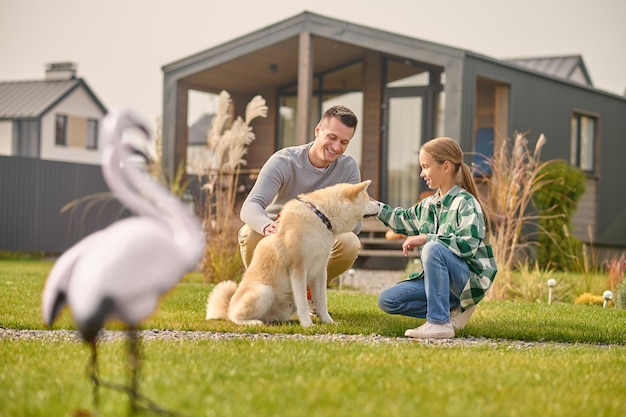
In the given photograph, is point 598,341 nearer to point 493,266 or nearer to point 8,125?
point 493,266

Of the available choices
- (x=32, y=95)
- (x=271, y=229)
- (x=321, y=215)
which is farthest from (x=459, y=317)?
(x=32, y=95)

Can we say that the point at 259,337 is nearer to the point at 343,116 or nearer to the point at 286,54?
the point at 343,116

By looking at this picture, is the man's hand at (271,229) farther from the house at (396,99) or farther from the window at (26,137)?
the window at (26,137)

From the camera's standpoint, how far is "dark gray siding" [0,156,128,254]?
18312mm

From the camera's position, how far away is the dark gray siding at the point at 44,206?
60.1 feet

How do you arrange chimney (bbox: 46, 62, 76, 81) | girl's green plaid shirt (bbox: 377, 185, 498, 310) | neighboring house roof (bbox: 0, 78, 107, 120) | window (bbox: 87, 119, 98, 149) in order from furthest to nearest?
window (bbox: 87, 119, 98, 149)
chimney (bbox: 46, 62, 76, 81)
neighboring house roof (bbox: 0, 78, 107, 120)
girl's green plaid shirt (bbox: 377, 185, 498, 310)

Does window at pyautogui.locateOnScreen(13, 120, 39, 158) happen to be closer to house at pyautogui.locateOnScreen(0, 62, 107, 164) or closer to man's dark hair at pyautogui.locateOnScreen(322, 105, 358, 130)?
house at pyautogui.locateOnScreen(0, 62, 107, 164)

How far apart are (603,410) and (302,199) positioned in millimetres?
2767

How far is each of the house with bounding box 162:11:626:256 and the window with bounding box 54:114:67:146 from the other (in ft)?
68.4

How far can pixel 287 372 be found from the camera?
12.2 feet

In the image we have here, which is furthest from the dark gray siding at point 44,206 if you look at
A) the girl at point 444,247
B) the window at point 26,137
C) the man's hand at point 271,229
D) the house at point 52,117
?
the window at point 26,137

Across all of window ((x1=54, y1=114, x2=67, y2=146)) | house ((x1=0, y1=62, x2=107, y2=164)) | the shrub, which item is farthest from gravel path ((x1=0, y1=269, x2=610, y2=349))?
window ((x1=54, y1=114, x2=67, y2=146))

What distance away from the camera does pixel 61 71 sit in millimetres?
38844

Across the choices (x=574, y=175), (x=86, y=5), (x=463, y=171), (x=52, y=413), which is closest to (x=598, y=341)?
(x=463, y=171)
